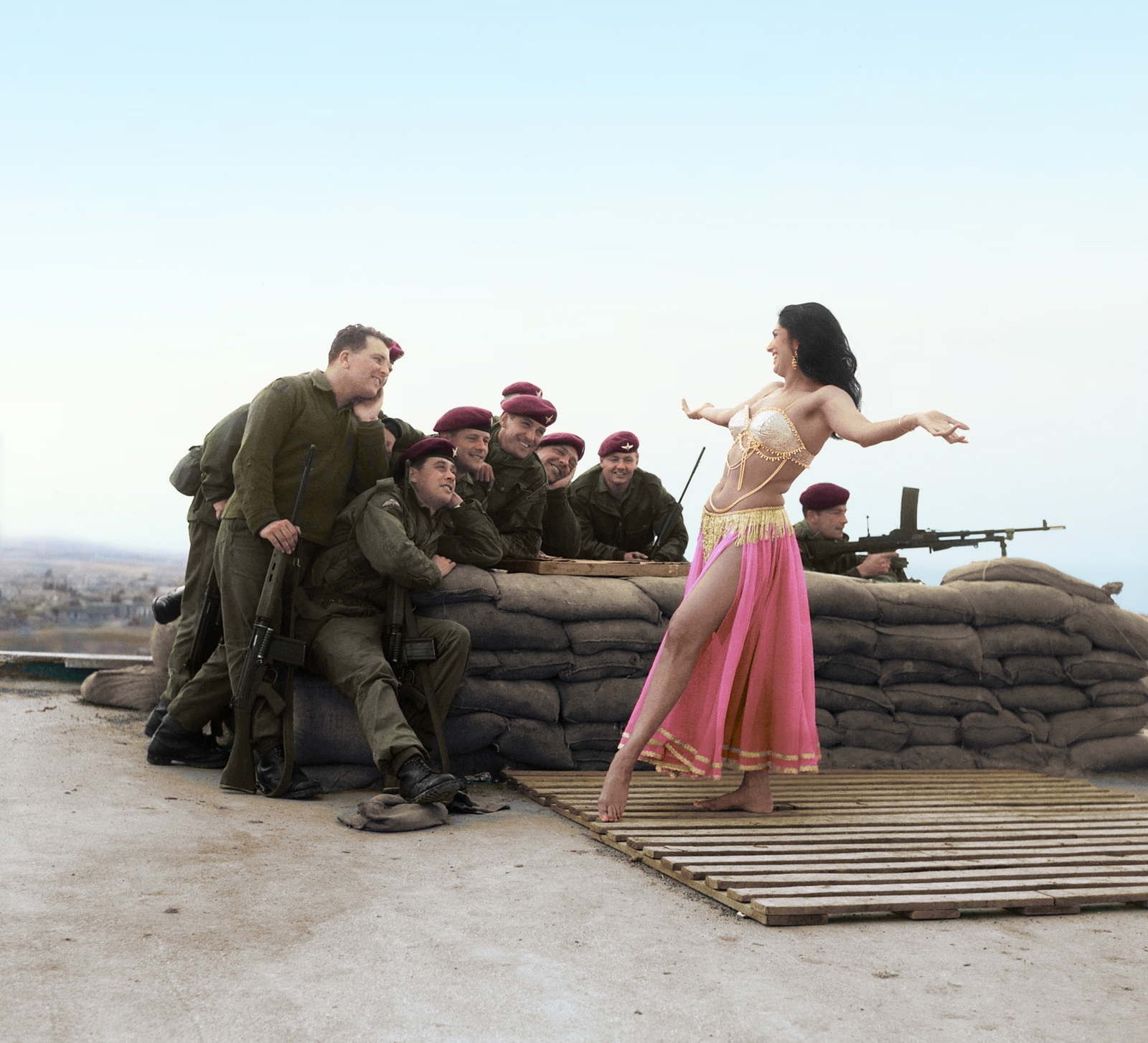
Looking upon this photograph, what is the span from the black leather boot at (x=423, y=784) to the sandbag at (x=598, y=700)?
98 cm

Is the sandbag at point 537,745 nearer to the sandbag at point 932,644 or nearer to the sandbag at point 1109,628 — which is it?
the sandbag at point 932,644

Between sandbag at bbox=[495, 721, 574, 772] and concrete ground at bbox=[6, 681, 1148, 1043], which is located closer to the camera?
concrete ground at bbox=[6, 681, 1148, 1043]

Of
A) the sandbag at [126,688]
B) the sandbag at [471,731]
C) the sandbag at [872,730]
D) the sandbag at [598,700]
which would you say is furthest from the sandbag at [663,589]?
the sandbag at [126,688]

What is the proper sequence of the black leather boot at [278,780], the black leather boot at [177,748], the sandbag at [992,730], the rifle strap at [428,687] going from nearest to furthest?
the black leather boot at [278,780] → the rifle strap at [428,687] → the black leather boot at [177,748] → the sandbag at [992,730]

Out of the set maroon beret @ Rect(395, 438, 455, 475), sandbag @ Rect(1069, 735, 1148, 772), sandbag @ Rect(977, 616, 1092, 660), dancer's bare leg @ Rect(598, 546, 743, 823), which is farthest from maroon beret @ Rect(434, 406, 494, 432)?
sandbag @ Rect(1069, 735, 1148, 772)

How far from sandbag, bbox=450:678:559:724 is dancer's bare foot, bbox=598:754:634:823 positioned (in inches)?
38.4

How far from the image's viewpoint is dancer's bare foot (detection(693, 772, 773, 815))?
3.71 metres

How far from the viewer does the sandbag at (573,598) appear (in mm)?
4477

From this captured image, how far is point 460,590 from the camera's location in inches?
172

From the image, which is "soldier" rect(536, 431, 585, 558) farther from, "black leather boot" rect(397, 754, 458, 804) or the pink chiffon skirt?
"black leather boot" rect(397, 754, 458, 804)

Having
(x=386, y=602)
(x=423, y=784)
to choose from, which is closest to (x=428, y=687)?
(x=386, y=602)

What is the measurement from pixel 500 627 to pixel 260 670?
0.99 meters

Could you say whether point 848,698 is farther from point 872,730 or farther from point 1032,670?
point 1032,670

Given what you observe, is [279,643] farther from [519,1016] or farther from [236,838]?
[519,1016]
